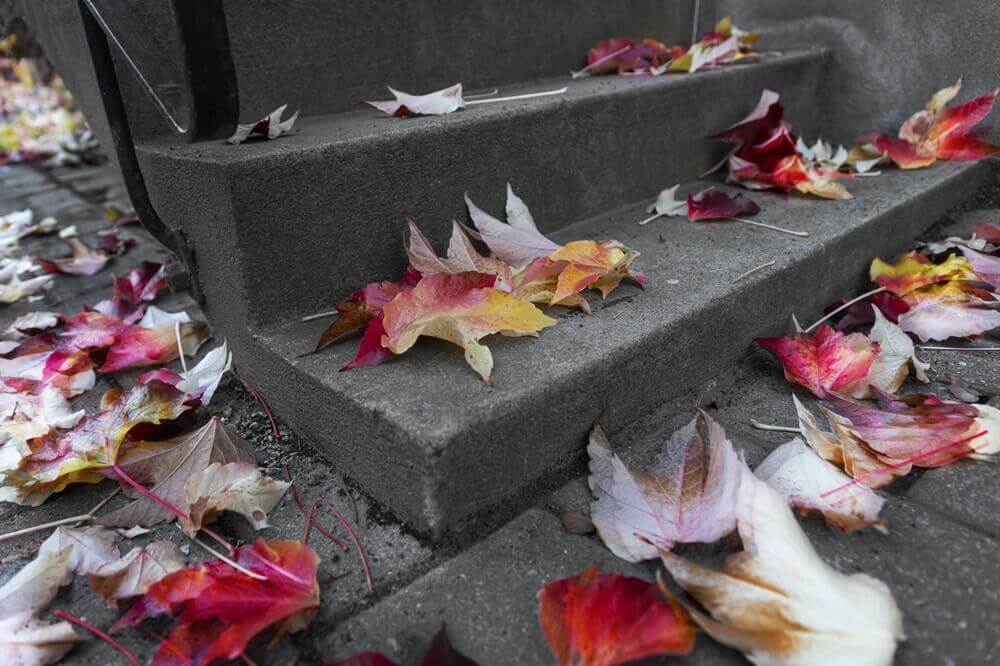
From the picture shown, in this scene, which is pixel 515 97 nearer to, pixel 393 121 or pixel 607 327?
pixel 393 121

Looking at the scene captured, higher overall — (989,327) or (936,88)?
(936,88)

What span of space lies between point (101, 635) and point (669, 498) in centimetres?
78

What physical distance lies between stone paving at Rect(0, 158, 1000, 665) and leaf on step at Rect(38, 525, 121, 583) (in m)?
0.03

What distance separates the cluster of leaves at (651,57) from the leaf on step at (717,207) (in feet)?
1.75

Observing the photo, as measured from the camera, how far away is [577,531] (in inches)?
39.6

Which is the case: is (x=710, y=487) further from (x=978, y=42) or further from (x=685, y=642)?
(x=978, y=42)

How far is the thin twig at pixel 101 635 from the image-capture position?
0.84 metres

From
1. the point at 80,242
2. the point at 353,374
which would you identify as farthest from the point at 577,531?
the point at 80,242

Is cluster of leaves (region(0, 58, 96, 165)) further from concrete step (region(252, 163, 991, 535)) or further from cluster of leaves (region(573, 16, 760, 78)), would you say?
concrete step (region(252, 163, 991, 535))

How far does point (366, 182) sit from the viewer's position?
129 cm

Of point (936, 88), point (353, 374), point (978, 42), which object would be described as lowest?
point (353, 374)

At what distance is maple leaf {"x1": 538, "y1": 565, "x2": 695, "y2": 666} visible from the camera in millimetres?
738

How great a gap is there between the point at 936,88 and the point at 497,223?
1754 millimetres

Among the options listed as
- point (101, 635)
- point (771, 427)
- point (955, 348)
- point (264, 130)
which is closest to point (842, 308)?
point (955, 348)
